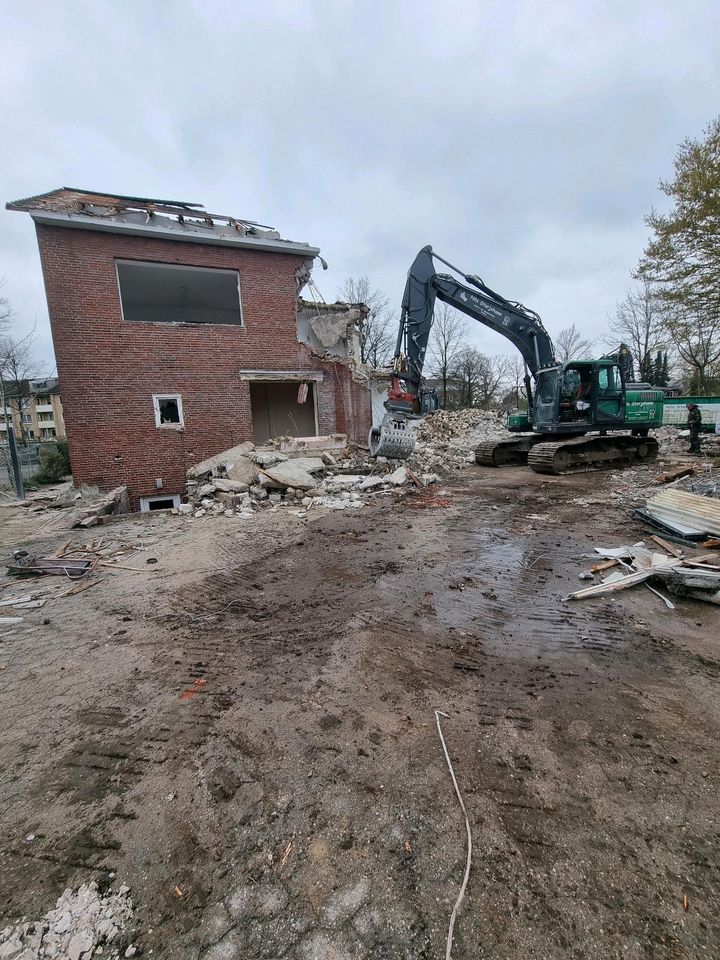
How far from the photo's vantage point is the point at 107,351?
10578 mm

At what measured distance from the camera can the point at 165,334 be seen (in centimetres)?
1111

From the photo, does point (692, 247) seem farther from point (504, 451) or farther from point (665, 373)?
point (665, 373)

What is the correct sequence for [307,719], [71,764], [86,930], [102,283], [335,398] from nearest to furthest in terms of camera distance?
[86,930] → [71,764] → [307,719] → [102,283] → [335,398]

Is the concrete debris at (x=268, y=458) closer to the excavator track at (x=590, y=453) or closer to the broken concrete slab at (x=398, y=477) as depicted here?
the broken concrete slab at (x=398, y=477)

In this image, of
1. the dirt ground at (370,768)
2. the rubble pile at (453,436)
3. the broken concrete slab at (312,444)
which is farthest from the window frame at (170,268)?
the dirt ground at (370,768)

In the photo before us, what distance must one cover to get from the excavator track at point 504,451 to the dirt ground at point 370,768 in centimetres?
894

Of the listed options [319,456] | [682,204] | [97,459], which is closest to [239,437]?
[319,456]

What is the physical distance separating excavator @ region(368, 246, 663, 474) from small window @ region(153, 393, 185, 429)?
17.7 feet

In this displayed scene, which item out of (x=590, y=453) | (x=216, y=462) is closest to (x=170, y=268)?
(x=216, y=462)

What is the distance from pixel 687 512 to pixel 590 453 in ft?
21.7

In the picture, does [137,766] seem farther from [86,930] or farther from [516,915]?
[516,915]

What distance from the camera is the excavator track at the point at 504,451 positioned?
520 inches

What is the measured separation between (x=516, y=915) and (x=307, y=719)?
1.46 meters

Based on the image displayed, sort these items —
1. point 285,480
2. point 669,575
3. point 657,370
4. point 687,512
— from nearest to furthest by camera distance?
1. point 669,575
2. point 687,512
3. point 285,480
4. point 657,370
